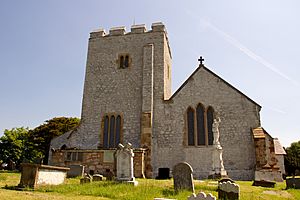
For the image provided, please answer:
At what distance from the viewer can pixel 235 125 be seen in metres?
18.8

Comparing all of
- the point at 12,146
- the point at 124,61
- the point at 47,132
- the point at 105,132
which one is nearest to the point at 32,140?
the point at 47,132

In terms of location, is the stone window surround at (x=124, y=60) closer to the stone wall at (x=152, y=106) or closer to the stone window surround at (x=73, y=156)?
the stone wall at (x=152, y=106)

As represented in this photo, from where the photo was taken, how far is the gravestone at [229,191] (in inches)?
355

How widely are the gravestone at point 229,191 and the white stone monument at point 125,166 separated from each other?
4331mm

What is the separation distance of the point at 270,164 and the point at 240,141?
2.46 m

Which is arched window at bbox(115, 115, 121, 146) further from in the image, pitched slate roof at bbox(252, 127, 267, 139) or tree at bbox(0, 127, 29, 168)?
tree at bbox(0, 127, 29, 168)

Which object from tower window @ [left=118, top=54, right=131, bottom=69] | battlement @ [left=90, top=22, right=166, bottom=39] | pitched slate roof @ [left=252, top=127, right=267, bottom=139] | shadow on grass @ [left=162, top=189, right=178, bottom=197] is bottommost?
shadow on grass @ [left=162, top=189, right=178, bottom=197]

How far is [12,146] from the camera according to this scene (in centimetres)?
4000

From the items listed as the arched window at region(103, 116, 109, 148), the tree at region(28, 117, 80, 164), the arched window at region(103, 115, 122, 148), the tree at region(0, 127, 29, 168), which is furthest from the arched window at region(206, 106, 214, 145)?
the tree at region(0, 127, 29, 168)

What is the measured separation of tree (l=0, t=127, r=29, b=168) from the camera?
3944cm

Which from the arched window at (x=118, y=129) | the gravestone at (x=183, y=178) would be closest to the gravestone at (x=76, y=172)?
the arched window at (x=118, y=129)

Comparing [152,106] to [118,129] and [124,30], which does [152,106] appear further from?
[124,30]

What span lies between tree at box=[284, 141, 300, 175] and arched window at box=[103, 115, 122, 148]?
34.0 meters

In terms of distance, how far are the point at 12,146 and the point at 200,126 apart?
108 ft
